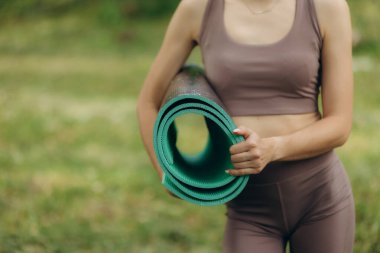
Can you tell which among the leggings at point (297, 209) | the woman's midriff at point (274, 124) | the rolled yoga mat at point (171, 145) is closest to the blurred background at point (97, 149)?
the leggings at point (297, 209)

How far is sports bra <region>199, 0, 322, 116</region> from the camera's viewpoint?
2137 mm

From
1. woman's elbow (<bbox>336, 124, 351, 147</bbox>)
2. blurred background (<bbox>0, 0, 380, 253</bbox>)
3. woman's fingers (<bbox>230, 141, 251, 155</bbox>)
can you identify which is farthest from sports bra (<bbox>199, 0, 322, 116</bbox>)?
blurred background (<bbox>0, 0, 380, 253</bbox>)

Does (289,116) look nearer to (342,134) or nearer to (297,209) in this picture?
(342,134)

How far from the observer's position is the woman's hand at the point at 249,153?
6.53ft

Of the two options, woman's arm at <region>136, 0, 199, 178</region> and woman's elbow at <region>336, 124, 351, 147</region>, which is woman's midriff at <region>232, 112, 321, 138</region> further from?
woman's arm at <region>136, 0, 199, 178</region>

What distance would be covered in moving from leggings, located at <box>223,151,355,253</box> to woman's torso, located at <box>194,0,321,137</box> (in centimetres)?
13

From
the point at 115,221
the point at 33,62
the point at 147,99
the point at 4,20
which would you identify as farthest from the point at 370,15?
the point at 147,99

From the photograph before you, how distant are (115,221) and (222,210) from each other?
2.62 feet

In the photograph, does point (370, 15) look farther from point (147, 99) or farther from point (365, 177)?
point (147, 99)

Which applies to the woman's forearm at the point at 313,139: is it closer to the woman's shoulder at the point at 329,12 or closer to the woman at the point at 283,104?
the woman at the point at 283,104

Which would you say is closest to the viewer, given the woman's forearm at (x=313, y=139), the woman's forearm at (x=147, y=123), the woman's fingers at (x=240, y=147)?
the woman's fingers at (x=240, y=147)

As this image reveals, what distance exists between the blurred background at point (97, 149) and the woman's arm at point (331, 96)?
6.53ft

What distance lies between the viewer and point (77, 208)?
16.0 ft

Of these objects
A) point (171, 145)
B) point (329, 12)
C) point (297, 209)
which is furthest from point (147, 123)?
point (329, 12)
